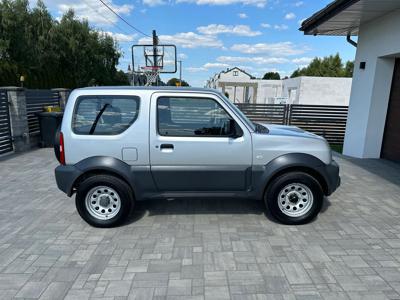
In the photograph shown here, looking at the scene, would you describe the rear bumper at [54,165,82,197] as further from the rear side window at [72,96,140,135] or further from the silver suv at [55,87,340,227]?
the rear side window at [72,96,140,135]

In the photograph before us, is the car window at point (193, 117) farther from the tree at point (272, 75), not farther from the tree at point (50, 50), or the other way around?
the tree at point (272, 75)

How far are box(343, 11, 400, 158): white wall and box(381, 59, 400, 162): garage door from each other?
103mm

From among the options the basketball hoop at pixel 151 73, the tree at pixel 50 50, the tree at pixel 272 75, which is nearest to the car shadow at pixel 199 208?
the basketball hoop at pixel 151 73

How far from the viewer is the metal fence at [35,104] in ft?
27.8

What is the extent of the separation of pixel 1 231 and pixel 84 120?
177 cm

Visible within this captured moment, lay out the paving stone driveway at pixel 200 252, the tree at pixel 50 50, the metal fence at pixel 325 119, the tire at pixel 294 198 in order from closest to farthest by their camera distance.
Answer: the paving stone driveway at pixel 200 252, the tire at pixel 294 198, the metal fence at pixel 325 119, the tree at pixel 50 50

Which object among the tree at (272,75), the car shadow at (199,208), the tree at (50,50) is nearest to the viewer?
the car shadow at (199,208)

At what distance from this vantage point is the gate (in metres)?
7.39

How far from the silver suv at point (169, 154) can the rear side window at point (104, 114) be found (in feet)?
0.04

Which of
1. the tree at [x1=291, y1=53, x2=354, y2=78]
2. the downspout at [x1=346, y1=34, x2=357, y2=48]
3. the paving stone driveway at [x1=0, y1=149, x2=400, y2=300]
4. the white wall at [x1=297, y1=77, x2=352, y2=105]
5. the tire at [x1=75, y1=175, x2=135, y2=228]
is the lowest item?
the paving stone driveway at [x1=0, y1=149, x2=400, y2=300]

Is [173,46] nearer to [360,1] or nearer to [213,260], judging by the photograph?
[360,1]

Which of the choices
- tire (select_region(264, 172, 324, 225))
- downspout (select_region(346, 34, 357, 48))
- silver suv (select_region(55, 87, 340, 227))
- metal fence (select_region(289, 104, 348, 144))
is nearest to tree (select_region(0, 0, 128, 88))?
metal fence (select_region(289, 104, 348, 144))

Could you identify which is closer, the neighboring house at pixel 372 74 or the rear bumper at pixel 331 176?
the rear bumper at pixel 331 176

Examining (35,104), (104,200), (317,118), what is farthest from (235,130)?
(317,118)
